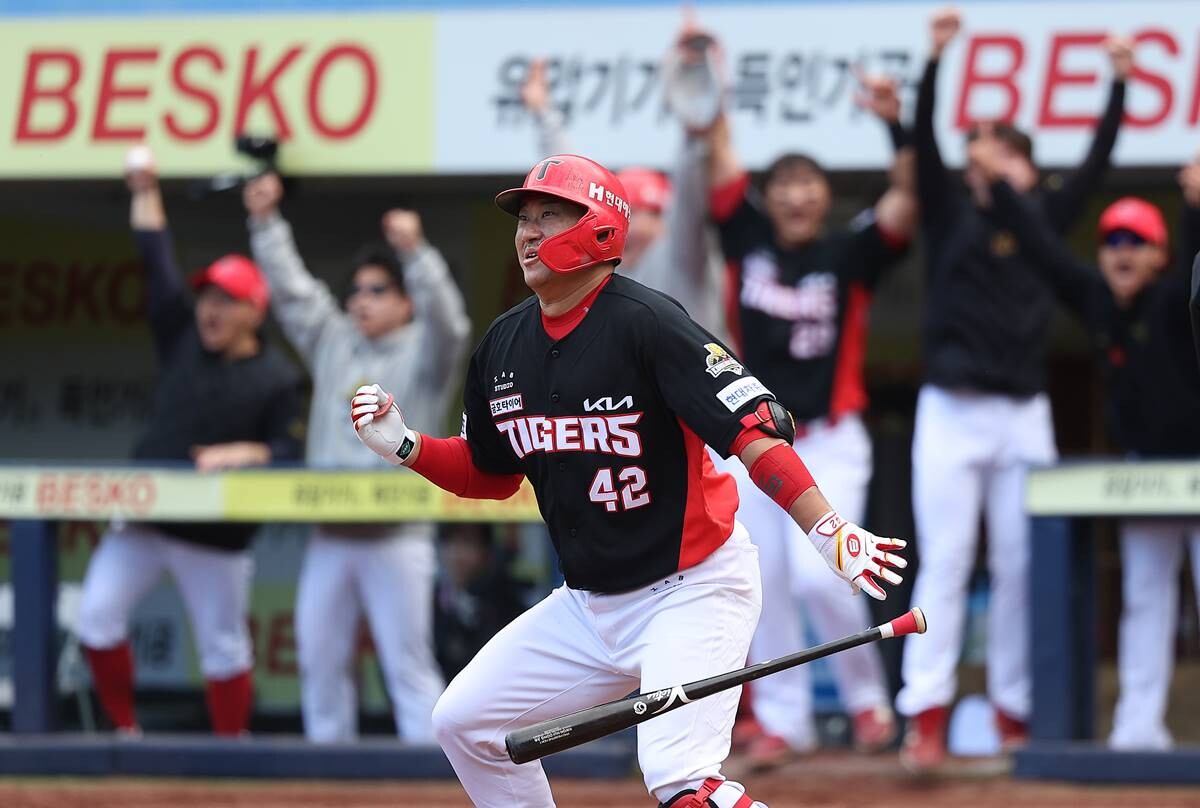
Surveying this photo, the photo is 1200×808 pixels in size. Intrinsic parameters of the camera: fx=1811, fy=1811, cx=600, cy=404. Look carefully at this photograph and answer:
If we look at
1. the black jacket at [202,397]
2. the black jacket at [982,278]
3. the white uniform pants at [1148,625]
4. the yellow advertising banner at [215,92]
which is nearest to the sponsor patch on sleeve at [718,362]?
the black jacket at [982,278]

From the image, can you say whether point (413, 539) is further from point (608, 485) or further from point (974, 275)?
point (608, 485)

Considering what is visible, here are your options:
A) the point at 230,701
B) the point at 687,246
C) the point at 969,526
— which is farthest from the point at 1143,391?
the point at 230,701

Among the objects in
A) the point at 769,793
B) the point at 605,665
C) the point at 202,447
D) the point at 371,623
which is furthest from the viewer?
the point at 202,447

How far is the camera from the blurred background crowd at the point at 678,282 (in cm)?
618

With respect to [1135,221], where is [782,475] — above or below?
below

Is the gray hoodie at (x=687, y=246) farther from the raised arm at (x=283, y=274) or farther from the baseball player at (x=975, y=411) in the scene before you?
the raised arm at (x=283, y=274)

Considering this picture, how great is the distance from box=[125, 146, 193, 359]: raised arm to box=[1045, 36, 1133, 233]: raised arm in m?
3.34

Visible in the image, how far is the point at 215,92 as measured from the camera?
784cm

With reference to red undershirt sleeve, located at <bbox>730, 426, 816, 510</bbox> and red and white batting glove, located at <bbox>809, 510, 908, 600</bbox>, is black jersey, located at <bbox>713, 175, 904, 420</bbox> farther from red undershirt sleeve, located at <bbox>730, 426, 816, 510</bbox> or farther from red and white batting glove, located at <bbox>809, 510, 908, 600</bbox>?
red and white batting glove, located at <bbox>809, 510, 908, 600</bbox>

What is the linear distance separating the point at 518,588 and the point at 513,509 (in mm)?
503

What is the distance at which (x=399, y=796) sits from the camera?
20.7 feet

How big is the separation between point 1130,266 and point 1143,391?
434 millimetres

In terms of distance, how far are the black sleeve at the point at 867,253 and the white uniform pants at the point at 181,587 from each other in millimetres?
2564

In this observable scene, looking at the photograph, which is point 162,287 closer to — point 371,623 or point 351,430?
point 351,430
